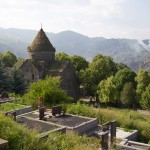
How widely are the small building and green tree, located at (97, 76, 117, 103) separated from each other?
553cm

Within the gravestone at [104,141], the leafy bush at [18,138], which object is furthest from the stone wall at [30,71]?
the leafy bush at [18,138]

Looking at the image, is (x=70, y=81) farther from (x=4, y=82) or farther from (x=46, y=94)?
(x=46, y=94)

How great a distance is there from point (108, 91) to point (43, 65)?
1139cm

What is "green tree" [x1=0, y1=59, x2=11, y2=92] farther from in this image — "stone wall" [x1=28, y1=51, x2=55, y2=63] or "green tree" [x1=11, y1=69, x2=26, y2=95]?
"stone wall" [x1=28, y1=51, x2=55, y2=63]

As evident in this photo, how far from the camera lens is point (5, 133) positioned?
9031mm

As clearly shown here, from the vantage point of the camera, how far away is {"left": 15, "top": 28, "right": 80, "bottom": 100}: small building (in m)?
47.1

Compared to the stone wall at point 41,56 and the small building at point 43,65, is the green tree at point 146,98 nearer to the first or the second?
the small building at point 43,65

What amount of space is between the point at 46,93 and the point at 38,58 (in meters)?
20.1

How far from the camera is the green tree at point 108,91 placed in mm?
47406

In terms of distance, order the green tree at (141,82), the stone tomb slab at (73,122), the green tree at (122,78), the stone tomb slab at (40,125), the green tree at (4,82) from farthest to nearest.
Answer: the green tree at (122,78) → the green tree at (141,82) → the green tree at (4,82) → the stone tomb slab at (73,122) → the stone tomb slab at (40,125)

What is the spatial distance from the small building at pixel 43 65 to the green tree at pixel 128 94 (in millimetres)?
8981

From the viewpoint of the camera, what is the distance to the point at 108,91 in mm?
47531

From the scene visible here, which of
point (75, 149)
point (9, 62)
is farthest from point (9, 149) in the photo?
point (9, 62)

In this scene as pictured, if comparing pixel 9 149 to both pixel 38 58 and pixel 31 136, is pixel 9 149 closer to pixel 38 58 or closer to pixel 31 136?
pixel 31 136
